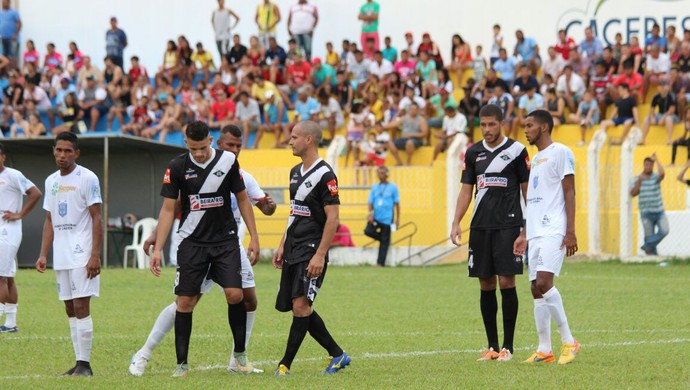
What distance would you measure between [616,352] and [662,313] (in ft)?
14.4

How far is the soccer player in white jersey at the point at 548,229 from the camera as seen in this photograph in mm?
10641

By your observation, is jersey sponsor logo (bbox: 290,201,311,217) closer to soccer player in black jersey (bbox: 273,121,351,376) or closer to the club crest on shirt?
soccer player in black jersey (bbox: 273,121,351,376)

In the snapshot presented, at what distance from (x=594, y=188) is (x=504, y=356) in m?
16.0

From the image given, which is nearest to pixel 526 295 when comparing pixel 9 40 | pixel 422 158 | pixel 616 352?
pixel 616 352

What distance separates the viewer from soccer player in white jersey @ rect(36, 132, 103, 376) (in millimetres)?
10297

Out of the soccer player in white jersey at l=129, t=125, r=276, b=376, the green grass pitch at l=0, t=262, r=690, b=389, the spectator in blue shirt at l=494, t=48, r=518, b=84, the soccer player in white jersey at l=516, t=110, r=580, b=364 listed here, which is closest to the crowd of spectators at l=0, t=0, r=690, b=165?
the spectator in blue shirt at l=494, t=48, r=518, b=84

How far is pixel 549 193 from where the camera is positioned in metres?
10.8

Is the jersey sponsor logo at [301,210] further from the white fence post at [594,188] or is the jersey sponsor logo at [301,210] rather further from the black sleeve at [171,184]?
the white fence post at [594,188]

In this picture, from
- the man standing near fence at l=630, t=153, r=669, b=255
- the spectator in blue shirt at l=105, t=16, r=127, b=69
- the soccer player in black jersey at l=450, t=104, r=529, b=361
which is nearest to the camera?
the soccer player in black jersey at l=450, t=104, r=529, b=361

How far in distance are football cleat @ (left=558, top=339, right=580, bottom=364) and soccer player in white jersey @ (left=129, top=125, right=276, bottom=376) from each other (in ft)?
8.39

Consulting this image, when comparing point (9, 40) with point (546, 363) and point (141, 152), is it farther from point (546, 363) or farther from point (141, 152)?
point (546, 363)

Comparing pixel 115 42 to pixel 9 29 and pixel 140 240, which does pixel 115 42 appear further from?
pixel 140 240

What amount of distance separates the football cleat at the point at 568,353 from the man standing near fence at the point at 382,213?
1563cm

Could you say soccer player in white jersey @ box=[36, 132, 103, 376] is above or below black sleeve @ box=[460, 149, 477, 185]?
below
